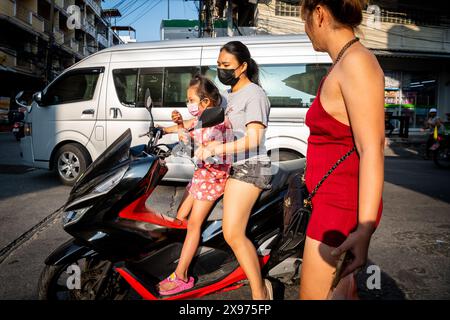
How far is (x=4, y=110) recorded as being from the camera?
69.9 feet

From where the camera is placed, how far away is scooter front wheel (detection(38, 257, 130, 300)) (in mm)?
2143

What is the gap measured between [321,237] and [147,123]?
4.78m

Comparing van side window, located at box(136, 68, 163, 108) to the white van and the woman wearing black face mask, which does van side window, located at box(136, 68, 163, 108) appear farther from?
the woman wearing black face mask

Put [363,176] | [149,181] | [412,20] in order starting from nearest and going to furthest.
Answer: [363,176]
[149,181]
[412,20]

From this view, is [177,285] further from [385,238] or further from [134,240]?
[385,238]

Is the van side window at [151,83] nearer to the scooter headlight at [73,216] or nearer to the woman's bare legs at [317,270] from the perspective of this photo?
the scooter headlight at [73,216]

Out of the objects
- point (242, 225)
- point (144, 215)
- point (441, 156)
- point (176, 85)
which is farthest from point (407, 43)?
point (144, 215)

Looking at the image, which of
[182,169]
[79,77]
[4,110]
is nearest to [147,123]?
[182,169]

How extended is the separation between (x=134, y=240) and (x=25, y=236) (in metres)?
2.15

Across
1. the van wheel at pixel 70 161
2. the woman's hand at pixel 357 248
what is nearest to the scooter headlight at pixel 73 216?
the woman's hand at pixel 357 248

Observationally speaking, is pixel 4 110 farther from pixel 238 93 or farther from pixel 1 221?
pixel 238 93

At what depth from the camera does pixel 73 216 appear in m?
2.06

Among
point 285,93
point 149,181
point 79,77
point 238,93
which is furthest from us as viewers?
point 79,77

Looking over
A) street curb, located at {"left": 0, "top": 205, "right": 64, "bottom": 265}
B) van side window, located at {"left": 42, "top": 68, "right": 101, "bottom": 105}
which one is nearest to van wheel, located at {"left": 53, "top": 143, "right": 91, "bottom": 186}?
van side window, located at {"left": 42, "top": 68, "right": 101, "bottom": 105}
